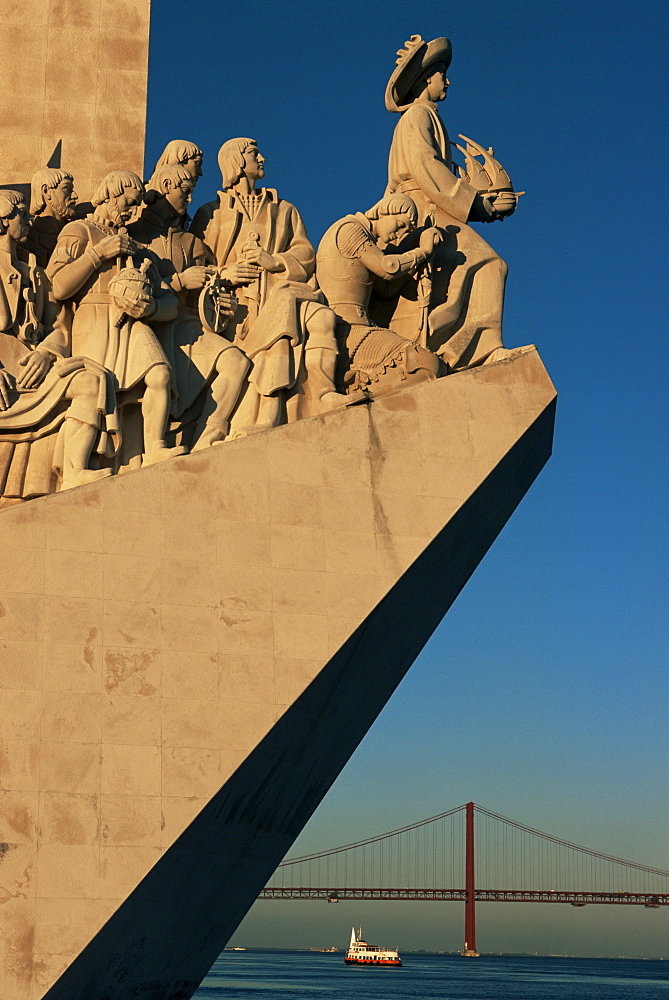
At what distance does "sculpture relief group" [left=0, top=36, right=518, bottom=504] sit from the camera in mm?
8961

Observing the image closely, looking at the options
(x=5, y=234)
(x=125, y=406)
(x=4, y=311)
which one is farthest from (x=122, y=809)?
(x=5, y=234)

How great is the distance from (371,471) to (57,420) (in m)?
1.98

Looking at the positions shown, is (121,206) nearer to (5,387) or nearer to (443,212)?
(5,387)

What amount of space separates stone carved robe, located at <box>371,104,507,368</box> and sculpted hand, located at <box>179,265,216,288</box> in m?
1.47

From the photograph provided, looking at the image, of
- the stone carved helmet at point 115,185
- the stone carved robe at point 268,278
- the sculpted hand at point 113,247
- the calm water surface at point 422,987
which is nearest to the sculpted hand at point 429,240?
the stone carved robe at point 268,278

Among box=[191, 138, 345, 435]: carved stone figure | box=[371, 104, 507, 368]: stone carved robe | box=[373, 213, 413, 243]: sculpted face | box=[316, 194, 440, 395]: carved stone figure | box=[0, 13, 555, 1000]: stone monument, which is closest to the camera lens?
box=[0, 13, 555, 1000]: stone monument

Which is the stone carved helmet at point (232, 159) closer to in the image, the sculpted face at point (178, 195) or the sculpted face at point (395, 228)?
the sculpted face at point (178, 195)

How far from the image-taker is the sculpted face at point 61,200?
9852 mm

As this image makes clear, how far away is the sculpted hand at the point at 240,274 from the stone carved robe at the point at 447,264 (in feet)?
A: 3.45

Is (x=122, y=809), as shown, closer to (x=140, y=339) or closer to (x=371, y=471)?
→ (x=371, y=471)

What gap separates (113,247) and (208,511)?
2.22 metres

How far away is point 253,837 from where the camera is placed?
341 inches

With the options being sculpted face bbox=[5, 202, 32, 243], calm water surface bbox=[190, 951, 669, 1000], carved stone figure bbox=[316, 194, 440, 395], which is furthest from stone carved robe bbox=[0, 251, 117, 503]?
calm water surface bbox=[190, 951, 669, 1000]

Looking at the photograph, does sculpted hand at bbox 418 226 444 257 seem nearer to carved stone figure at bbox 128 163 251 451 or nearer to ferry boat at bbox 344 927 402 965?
carved stone figure at bbox 128 163 251 451
